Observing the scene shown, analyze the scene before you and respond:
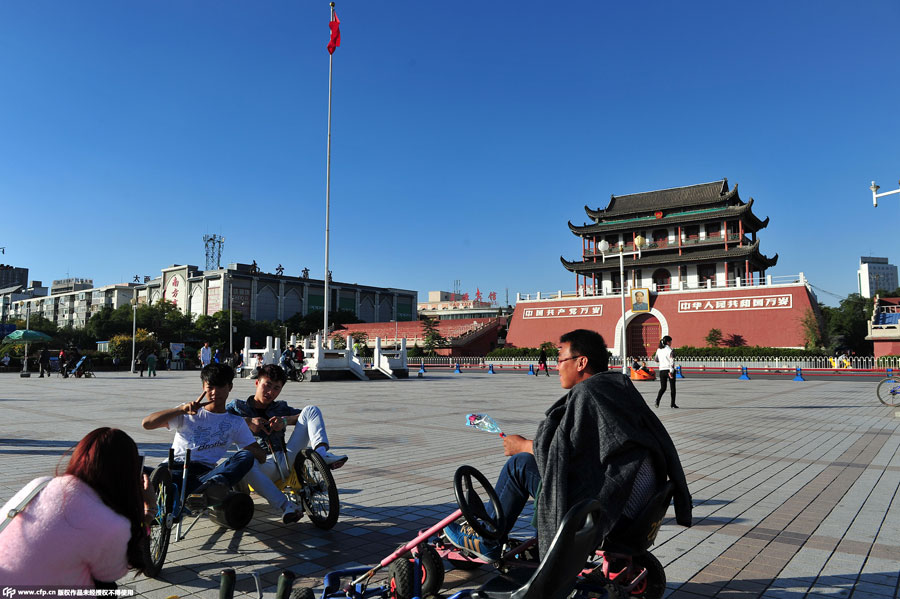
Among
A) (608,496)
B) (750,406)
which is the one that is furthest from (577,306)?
(608,496)

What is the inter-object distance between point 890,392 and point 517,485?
12.5 meters

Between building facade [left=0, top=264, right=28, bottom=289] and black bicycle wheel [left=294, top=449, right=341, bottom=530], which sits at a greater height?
building facade [left=0, top=264, right=28, bottom=289]

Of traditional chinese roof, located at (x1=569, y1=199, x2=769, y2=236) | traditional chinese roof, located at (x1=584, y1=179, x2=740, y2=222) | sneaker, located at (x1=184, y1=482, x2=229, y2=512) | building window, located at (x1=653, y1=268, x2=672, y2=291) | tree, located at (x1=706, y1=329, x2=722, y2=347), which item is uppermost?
traditional chinese roof, located at (x1=584, y1=179, x2=740, y2=222)

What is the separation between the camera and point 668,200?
153 feet

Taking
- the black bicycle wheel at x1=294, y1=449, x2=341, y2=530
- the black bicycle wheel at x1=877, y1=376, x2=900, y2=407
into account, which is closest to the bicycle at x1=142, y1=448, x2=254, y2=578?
the black bicycle wheel at x1=294, y1=449, x2=341, y2=530

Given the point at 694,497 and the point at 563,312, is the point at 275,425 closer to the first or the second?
the point at 694,497

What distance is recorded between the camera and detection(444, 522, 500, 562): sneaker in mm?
2967

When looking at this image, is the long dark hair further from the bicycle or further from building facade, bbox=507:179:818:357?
building facade, bbox=507:179:818:357

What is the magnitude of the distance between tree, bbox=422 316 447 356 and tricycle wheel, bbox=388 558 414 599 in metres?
44.3

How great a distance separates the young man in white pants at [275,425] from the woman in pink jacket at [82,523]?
6.98ft

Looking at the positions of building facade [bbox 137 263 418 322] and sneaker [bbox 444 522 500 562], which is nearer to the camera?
sneaker [bbox 444 522 500 562]

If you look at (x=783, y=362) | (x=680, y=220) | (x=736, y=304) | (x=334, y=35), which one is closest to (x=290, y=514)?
(x=334, y=35)

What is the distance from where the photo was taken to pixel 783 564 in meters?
3.48

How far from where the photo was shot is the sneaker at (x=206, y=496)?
3.53 meters
